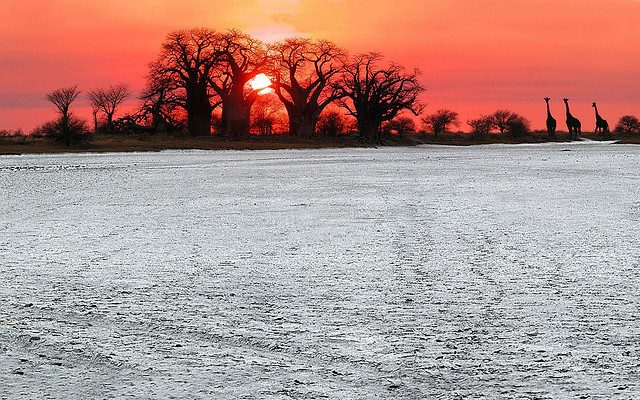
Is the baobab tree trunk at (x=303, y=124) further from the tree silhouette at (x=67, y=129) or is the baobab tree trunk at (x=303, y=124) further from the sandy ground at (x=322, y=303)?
the sandy ground at (x=322, y=303)

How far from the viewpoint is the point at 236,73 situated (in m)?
65.4

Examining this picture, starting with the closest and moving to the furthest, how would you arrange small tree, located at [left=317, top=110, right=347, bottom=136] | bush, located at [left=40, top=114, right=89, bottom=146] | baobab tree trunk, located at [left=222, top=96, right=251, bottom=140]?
bush, located at [left=40, top=114, right=89, bottom=146] → baobab tree trunk, located at [left=222, top=96, right=251, bottom=140] → small tree, located at [left=317, top=110, right=347, bottom=136]

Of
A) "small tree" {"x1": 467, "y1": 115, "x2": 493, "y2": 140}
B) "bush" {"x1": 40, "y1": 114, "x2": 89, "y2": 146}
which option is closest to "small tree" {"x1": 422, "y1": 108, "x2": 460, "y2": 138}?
"small tree" {"x1": 467, "y1": 115, "x2": 493, "y2": 140}

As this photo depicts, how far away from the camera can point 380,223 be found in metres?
9.31

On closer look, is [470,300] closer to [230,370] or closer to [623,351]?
[623,351]

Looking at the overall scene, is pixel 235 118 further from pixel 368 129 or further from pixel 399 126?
pixel 399 126

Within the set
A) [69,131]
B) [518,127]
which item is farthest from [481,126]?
[69,131]

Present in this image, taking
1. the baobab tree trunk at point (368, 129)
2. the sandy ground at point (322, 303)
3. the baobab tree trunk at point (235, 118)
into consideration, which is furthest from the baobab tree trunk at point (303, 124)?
the sandy ground at point (322, 303)

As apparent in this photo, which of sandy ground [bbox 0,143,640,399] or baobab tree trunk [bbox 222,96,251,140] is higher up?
baobab tree trunk [bbox 222,96,251,140]

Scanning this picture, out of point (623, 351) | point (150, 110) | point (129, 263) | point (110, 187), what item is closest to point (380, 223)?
point (129, 263)

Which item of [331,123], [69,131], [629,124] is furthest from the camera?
[629,124]

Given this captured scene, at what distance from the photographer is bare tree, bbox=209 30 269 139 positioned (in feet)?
214

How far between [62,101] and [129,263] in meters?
66.1

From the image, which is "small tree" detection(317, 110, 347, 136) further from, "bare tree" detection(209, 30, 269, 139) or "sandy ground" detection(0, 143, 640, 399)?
"sandy ground" detection(0, 143, 640, 399)
